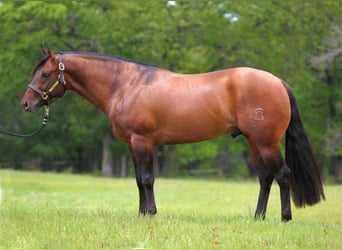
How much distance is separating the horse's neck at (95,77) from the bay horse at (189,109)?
0.6 inches

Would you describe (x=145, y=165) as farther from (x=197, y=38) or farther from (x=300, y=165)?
(x=197, y=38)

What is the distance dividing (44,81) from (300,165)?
414 cm

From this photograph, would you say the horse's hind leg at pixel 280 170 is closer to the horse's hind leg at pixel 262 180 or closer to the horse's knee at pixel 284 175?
the horse's knee at pixel 284 175

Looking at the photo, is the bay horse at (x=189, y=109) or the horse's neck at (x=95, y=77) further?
the horse's neck at (x=95, y=77)

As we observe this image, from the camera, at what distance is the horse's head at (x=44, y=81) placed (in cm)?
830

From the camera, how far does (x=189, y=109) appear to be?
807cm

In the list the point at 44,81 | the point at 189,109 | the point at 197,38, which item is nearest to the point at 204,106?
the point at 189,109

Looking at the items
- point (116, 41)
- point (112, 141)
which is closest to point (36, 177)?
point (116, 41)

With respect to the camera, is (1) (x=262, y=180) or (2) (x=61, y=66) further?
(1) (x=262, y=180)

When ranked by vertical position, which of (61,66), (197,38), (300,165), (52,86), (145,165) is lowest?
(197,38)

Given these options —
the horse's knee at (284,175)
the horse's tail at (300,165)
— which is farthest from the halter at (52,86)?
the horse's knee at (284,175)

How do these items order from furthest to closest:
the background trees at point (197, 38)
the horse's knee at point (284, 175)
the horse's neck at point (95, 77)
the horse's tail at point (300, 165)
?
the background trees at point (197, 38) → the horse's neck at point (95, 77) → the horse's tail at point (300, 165) → the horse's knee at point (284, 175)

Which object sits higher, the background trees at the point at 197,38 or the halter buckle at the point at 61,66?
the halter buckle at the point at 61,66

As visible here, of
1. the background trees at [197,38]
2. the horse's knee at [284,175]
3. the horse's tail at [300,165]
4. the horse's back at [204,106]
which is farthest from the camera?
the background trees at [197,38]
